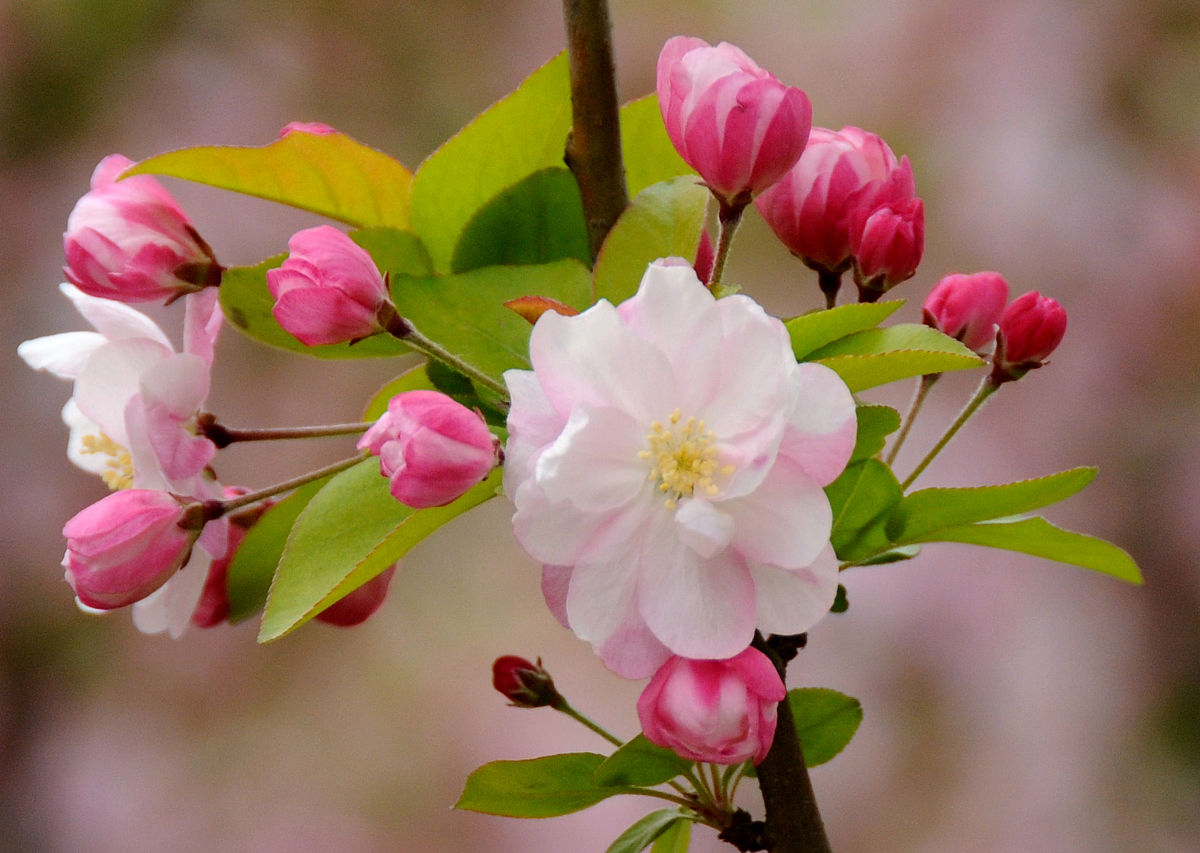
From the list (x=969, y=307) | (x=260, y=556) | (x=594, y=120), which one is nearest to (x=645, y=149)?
(x=594, y=120)

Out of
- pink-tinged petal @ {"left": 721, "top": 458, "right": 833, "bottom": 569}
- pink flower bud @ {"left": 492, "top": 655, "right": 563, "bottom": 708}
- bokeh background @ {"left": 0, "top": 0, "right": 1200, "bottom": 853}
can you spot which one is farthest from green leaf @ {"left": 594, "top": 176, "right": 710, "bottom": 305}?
bokeh background @ {"left": 0, "top": 0, "right": 1200, "bottom": 853}

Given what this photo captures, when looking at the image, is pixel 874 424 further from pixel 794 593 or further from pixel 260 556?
pixel 260 556

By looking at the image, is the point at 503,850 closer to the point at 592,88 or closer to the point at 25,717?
the point at 25,717

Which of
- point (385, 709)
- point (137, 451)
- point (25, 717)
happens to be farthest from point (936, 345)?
point (25, 717)

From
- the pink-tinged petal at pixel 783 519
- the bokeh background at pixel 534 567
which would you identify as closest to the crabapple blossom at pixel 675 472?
the pink-tinged petal at pixel 783 519

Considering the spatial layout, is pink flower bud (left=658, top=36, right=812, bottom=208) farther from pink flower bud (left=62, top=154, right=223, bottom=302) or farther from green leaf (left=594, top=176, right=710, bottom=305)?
pink flower bud (left=62, top=154, right=223, bottom=302)

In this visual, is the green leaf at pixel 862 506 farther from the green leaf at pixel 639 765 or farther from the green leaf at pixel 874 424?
the green leaf at pixel 639 765
